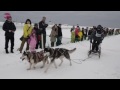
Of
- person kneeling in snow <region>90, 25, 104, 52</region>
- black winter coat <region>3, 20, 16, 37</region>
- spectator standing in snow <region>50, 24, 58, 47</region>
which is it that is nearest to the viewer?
black winter coat <region>3, 20, 16, 37</region>

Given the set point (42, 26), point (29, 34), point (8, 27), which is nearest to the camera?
point (8, 27)

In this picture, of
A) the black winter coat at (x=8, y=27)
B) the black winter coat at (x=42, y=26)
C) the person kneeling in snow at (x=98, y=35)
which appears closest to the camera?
the black winter coat at (x=8, y=27)

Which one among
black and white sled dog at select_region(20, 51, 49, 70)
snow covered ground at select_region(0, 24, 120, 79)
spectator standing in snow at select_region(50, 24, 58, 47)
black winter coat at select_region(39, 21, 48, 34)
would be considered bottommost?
snow covered ground at select_region(0, 24, 120, 79)

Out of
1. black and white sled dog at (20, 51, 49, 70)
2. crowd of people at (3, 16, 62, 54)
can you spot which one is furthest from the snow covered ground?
crowd of people at (3, 16, 62, 54)

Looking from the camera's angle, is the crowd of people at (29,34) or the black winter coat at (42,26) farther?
the black winter coat at (42,26)

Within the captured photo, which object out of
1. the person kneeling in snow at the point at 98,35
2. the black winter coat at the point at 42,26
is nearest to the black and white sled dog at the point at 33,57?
the person kneeling in snow at the point at 98,35

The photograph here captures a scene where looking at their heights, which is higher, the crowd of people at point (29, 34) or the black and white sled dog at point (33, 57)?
the crowd of people at point (29, 34)

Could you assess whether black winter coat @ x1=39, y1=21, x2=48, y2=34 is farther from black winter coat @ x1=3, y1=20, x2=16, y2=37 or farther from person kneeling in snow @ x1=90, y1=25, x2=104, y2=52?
person kneeling in snow @ x1=90, y1=25, x2=104, y2=52

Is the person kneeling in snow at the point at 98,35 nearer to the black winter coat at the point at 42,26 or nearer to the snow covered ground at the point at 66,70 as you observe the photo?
the snow covered ground at the point at 66,70

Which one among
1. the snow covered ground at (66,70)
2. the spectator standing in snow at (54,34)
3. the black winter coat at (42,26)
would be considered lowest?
the snow covered ground at (66,70)

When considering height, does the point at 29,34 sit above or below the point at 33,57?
above

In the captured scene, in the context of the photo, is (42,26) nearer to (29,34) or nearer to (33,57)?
(29,34)

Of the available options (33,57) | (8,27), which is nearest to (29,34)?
(8,27)
